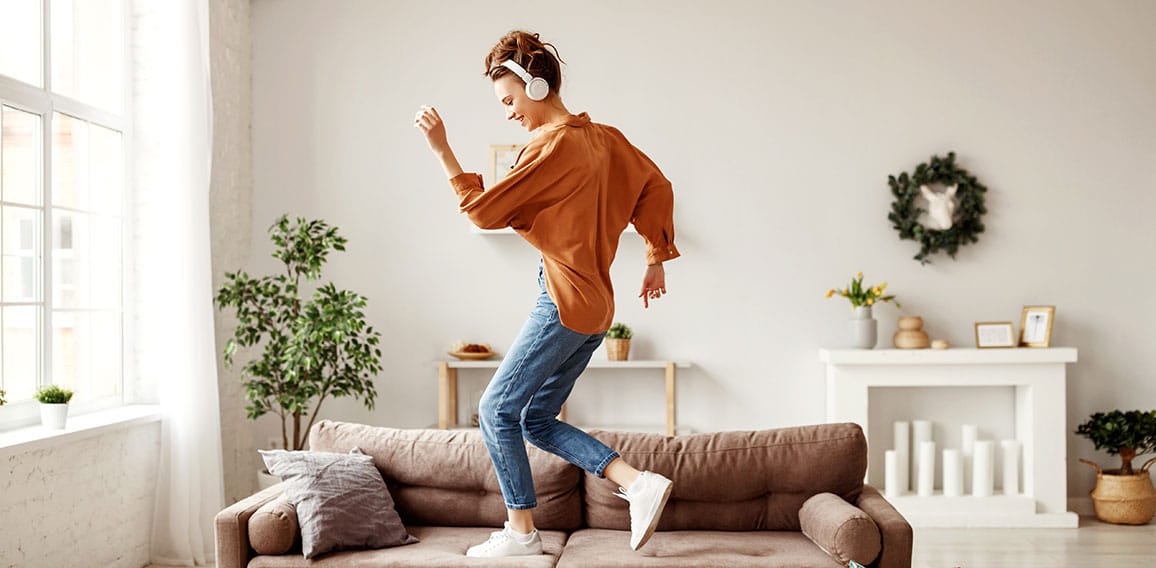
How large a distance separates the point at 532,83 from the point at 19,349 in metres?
2.31

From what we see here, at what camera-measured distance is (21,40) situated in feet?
11.9

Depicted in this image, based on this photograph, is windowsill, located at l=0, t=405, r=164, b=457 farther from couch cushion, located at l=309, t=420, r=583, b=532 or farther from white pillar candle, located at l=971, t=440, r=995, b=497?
white pillar candle, located at l=971, t=440, r=995, b=497

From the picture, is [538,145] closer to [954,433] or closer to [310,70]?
[310,70]

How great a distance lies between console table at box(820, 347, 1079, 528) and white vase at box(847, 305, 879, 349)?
0.23 ft

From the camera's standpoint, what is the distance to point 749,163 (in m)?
5.12

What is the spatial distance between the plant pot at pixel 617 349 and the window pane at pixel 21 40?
2.75 metres

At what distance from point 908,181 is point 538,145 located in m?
3.05

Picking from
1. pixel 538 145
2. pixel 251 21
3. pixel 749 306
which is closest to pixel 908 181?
pixel 749 306

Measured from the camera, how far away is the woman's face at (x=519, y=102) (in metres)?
2.70

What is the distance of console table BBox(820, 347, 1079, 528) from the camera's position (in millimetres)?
4738

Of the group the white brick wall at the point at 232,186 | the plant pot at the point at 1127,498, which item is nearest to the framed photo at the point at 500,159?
the white brick wall at the point at 232,186

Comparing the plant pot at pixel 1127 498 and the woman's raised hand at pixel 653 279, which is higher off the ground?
the woman's raised hand at pixel 653 279

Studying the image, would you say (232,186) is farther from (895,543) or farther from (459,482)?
(895,543)

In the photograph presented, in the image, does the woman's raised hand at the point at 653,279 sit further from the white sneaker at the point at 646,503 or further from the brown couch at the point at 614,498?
the white sneaker at the point at 646,503
